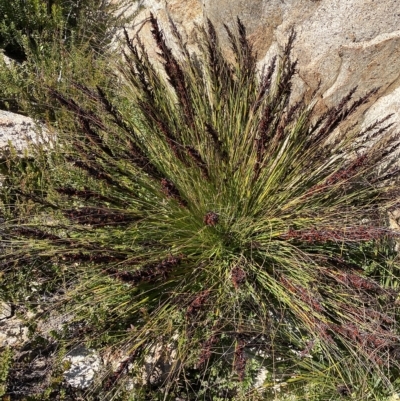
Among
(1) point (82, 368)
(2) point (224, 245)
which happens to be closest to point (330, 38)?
(2) point (224, 245)

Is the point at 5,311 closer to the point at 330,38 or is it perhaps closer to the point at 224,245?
the point at 224,245

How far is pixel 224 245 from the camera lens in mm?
2393

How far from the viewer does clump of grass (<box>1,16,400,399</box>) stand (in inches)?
82.1

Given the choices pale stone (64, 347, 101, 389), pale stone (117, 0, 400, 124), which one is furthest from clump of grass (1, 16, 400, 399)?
pale stone (117, 0, 400, 124)

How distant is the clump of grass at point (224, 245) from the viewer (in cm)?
209

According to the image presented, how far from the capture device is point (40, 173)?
309 centimetres

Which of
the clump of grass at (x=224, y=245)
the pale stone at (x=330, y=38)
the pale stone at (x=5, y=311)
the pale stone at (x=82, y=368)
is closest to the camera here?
the clump of grass at (x=224, y=245)

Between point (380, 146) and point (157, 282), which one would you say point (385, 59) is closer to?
point (380, 146)

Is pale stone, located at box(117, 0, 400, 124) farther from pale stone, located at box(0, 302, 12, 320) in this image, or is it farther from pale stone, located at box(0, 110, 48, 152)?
pale stone, located at box(0, 302, 12, 320)

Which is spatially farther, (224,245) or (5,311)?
(5,311)

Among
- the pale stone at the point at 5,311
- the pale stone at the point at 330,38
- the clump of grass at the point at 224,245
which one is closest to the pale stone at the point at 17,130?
the clump of grass at the point at 224,245

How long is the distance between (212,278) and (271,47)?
5.62 ft

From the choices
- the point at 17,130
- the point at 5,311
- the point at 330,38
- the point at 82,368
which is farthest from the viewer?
the point at 17,130

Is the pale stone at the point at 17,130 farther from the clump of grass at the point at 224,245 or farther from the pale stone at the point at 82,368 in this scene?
the pale stone at the point at 82,368
